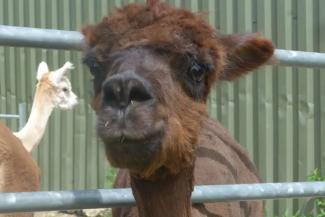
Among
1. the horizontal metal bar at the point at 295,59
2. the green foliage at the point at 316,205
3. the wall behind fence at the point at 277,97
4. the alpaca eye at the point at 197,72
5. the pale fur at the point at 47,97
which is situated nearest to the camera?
the alpaca eye at the point at 197,72

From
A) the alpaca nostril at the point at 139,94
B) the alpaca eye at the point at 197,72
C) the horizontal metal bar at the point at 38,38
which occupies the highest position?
the horizontal metal bar at the point at 38,38

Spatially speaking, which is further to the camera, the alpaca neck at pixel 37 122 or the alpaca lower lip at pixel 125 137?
the alpaca neck at pixel 37 122

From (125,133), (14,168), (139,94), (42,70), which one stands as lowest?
(14,168)

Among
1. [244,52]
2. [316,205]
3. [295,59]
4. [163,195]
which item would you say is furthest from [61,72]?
[163,195]

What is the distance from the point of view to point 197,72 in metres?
3.47

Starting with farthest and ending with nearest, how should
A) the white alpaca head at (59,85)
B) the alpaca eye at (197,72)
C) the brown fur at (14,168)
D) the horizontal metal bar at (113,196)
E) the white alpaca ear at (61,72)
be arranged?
the white alpaca head at (59,85)
the white alpaca ear at (61,72)
the brown fur at (14,168)
the alpaca eye at (197,72)
the horizontal metal bar at (113,196)

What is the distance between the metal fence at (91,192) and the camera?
2.99 meters

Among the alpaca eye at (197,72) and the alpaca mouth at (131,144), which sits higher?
the alpaca eye at (197,72)

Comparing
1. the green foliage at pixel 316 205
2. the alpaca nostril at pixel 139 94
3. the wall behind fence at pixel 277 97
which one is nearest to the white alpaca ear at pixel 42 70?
the wall behind fence at pixel 277 97

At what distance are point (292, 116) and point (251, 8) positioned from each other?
138 centimetres

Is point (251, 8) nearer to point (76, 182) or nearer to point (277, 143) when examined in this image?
point (277, 143)

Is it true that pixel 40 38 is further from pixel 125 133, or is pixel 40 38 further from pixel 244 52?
pixel 244 52

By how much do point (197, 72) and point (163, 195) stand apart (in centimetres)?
56

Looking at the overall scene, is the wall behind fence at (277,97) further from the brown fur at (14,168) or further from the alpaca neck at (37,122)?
the brown fur at (14,168)
